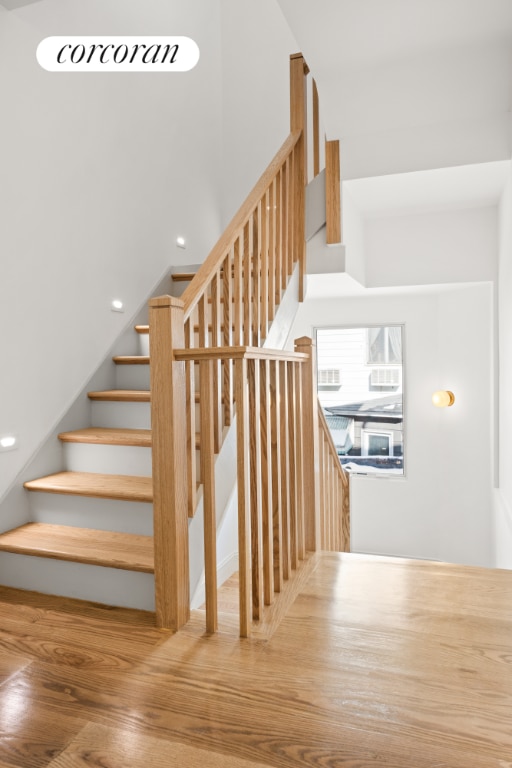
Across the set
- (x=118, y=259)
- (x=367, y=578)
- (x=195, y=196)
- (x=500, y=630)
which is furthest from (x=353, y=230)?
(x=500, y=630)

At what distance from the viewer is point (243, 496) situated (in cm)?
170

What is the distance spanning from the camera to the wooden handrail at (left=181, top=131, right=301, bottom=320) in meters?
2.04

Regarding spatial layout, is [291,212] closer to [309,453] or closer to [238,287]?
[238,287]

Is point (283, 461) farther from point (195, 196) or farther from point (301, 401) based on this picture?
point (195, 196)

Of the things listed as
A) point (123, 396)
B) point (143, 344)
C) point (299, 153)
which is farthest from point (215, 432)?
point (299, 153)

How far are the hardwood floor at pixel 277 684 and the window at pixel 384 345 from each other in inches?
135

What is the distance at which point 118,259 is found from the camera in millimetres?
3367

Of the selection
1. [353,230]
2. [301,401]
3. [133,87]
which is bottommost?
[301,401]

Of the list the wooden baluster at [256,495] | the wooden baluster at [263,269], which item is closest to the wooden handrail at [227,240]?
the wooden baluster at [263,269]

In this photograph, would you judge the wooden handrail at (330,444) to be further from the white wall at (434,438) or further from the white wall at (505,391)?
the white wall at (434,438)

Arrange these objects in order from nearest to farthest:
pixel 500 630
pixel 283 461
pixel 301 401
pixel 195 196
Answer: pixel 500 630, pixel 283 461, pixel 301 401, pixel 195 196

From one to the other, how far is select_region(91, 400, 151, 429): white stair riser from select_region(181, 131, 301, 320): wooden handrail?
985mm

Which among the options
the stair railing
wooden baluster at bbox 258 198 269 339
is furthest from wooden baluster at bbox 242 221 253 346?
wooden baluster at bbox 258 198 269 339

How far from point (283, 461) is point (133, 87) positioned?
2742mm
